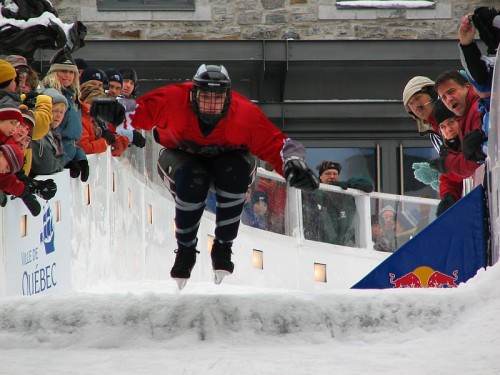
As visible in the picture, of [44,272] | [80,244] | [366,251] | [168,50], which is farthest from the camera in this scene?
[168,50]

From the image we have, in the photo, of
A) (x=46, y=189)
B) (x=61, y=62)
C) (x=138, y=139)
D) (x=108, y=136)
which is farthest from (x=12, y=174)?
(x=138, y=139)

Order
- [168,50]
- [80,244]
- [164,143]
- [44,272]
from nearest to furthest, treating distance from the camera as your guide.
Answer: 1. [164,143]
2. [44,272]
3. [80,244]
4. [168,50]

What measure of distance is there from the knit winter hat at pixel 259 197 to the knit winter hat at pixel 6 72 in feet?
14.1

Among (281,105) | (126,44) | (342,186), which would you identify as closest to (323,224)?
(342,186)

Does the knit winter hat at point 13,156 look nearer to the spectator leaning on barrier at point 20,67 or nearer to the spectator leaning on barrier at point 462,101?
the spectator leaning on barrier at point 20,67

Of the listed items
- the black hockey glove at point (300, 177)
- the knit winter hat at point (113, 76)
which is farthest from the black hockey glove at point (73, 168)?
the black hockey glove at point (300, 177)

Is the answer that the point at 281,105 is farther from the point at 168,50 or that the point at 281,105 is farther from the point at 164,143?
the point at 164,143

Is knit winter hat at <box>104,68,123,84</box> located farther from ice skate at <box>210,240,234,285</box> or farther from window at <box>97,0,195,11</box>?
window at <box>97,0,195,11</box>

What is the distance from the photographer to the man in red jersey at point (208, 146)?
6020 millimetres

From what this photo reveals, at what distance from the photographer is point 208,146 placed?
628 centimetres

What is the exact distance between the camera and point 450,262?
23.9ft

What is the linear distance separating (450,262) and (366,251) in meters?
4.44

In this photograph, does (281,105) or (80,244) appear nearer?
(80,244)

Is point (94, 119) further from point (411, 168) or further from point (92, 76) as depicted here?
point (411, 168)
